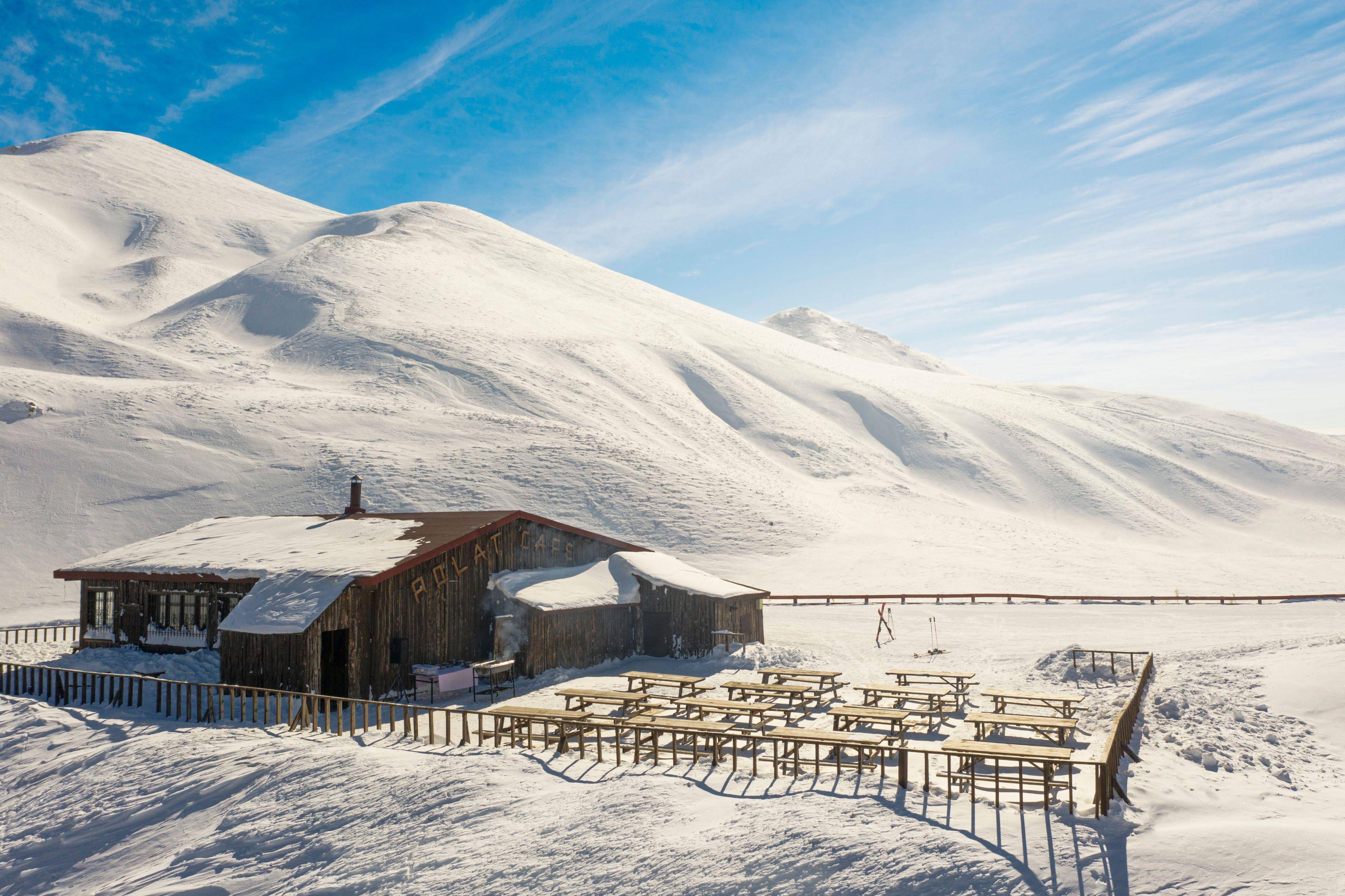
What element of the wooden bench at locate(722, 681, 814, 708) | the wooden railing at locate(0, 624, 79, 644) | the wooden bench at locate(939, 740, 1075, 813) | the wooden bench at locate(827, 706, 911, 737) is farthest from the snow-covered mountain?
the wooden bench at locate(939, 740, 1075, 813)

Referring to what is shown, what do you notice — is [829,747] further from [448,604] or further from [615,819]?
[448,604]

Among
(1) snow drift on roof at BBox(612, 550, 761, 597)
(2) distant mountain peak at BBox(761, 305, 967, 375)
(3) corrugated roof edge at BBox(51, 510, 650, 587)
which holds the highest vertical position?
(2) distant mountain peak at BBox(761, 305, 967, 375)

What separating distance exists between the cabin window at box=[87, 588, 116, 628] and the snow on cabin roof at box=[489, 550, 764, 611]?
11.2 meters

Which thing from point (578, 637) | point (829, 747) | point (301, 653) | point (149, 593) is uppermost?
point (149, 593)

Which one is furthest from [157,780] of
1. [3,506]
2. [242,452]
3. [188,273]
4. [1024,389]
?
[1024,389]

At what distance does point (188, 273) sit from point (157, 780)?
118 m

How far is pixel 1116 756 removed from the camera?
11.9m

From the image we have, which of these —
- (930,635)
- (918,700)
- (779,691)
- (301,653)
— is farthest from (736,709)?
(930,635)

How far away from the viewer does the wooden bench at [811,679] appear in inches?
802

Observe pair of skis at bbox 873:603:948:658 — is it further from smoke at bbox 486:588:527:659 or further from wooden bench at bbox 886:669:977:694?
smoke at bbox 486:588:527:659

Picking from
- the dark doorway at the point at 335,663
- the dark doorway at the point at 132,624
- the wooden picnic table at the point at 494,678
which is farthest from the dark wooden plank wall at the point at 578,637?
the dark doorway at the point at 132,624

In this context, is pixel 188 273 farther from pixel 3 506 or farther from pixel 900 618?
pixel 900 618

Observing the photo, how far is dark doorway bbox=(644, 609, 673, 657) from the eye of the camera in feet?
89.0

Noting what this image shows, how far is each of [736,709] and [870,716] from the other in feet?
8.21
